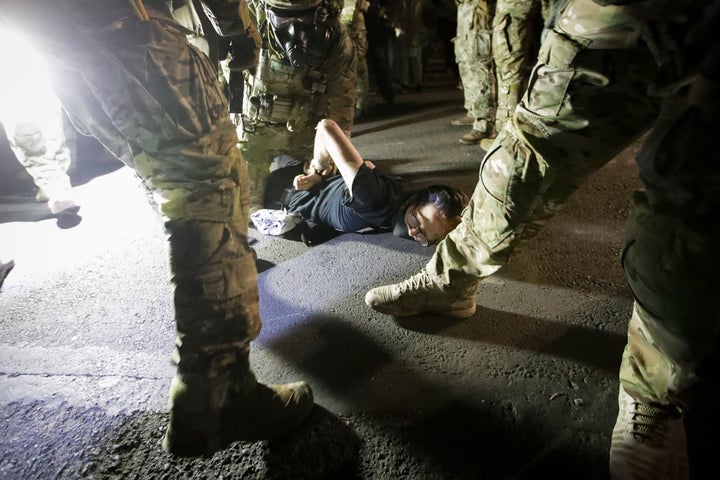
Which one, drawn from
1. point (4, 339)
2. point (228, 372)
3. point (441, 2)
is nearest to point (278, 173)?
point (4, 339)

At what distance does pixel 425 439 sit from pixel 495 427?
0.64ft

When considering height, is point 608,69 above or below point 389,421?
above

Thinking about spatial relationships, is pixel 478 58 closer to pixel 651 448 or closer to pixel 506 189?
pixel 506 189

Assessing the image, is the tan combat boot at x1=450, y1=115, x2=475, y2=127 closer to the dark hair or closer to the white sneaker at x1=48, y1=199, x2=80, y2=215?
the dark hair

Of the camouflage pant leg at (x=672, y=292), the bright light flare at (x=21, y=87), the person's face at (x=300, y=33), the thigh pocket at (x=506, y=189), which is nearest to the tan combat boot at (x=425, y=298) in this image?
the thigh pocket at (x=506, y=189)

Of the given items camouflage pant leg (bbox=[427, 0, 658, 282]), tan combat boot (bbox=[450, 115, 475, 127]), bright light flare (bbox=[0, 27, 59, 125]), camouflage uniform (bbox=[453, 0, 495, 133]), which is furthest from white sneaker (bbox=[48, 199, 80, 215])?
tan combat boot (bbox=[450, 115, 475, 127])

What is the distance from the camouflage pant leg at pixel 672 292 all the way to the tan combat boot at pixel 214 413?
0.88 meters

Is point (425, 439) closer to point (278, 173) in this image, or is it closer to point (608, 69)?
point (608, 69)

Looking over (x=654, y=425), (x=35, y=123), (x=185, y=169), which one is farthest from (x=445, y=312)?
(x=35, y=123)

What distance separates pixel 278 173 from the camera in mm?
2379

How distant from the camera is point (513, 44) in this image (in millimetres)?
2652

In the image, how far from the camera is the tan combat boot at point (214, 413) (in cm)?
87

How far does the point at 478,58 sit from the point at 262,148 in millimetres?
1881

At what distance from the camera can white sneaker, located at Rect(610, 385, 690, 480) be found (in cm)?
85
